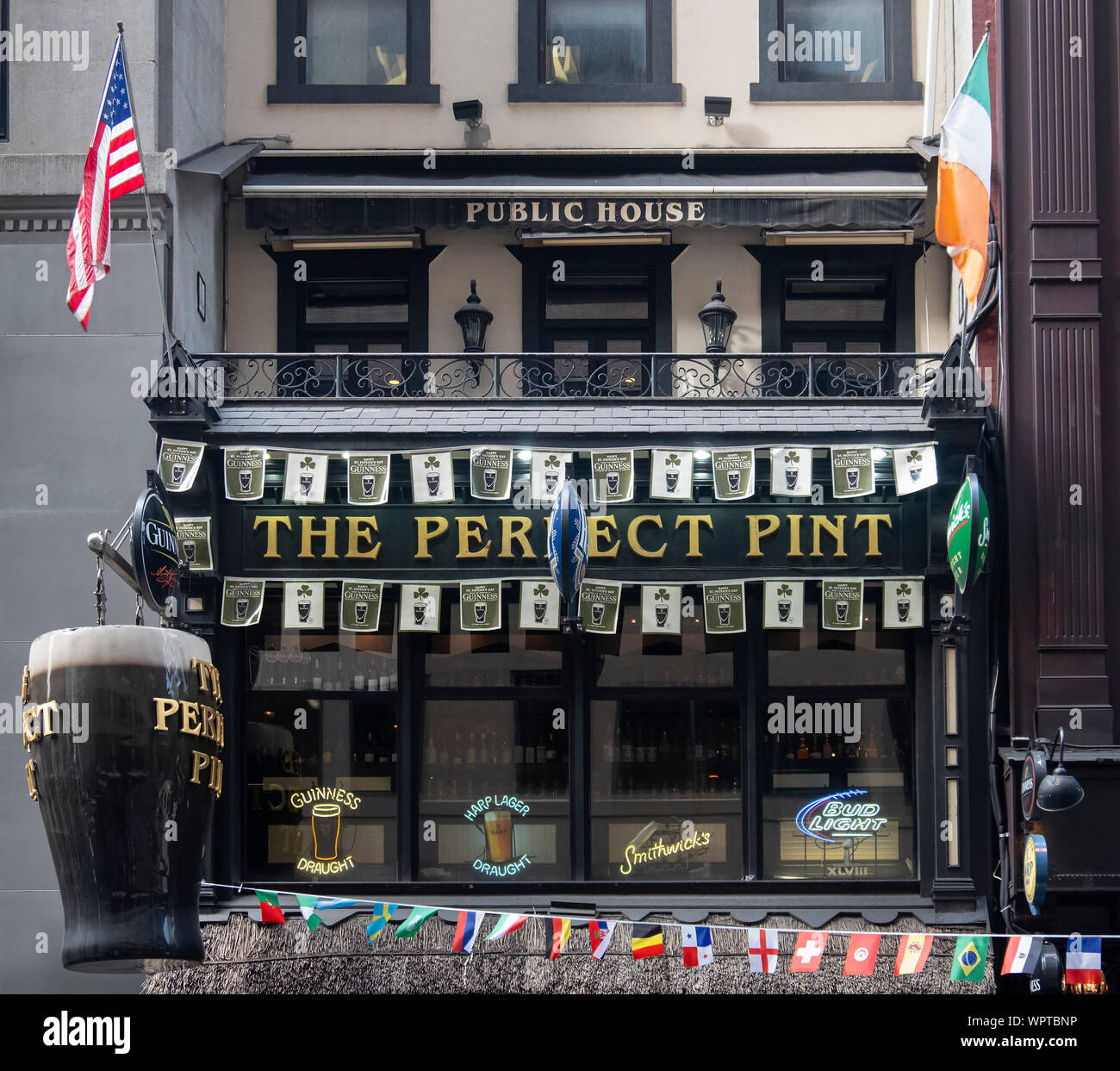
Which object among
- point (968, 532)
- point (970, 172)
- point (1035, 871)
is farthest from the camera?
point (970, 172)

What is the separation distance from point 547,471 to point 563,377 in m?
1.60

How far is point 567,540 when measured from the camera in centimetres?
1090

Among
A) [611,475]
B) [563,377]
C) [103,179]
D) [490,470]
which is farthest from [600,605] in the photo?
[103,179]

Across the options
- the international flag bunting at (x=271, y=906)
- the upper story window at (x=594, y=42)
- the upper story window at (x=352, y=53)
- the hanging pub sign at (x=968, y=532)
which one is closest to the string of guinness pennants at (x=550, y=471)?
the hanging pub sign at (x=968, y=532)

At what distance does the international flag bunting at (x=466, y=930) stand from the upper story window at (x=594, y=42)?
8.65m

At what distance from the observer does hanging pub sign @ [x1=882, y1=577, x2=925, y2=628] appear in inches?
468

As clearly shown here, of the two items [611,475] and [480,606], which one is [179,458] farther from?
[611,475]

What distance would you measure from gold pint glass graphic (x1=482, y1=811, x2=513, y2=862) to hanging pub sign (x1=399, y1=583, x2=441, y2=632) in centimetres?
194

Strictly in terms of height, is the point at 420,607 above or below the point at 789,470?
below

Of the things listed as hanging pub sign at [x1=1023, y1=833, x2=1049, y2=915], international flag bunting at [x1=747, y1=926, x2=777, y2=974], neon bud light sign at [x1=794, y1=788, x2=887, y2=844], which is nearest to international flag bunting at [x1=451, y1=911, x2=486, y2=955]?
international flag bunting at [x1=747, y1=926, x2=777, y2=974]

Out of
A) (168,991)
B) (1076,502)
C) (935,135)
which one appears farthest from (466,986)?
(935,135)

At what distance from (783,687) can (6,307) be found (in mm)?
8287

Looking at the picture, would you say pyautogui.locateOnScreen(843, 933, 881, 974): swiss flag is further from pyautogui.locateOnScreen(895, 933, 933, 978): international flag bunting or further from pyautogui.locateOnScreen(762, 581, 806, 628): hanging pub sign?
pyautogui.locateOnScreen(762, 581, 806, 628): hanging pub sign

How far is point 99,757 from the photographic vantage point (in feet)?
23.1
